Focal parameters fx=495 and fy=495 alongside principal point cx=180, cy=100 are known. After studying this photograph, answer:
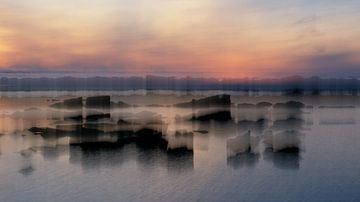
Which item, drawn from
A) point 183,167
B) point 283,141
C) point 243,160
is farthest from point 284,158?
point 183,167

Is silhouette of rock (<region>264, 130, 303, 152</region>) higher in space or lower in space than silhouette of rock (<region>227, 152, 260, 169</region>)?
higher

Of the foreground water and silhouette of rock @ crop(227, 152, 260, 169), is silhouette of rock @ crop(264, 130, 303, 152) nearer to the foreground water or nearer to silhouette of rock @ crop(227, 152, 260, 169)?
the foreground water

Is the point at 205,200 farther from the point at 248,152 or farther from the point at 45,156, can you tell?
the point at 45,156

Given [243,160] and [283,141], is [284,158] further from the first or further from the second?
[283,141]

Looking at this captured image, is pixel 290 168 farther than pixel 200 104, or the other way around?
pixel 200 104

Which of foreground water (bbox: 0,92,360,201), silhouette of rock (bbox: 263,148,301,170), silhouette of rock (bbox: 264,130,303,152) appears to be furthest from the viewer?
silhouette of rock (bbox: 264,130,303,152)

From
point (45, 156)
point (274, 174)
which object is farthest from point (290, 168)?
point (45, 156)

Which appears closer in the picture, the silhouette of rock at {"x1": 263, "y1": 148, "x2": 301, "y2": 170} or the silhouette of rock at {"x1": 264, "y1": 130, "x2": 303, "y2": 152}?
the silhouette of rock at {"x1": 263, "y1": 148, "x2": 301, "y2": 170}

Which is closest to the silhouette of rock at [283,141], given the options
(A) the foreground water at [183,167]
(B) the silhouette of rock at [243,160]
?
(A) the foreground water at [183,167]

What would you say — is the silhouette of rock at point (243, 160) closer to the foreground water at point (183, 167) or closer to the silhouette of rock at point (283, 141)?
the foreground water at point (183, 167)

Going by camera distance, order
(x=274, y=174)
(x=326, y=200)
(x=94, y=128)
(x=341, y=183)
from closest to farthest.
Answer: (x=326, y=200) < (x=341, y=183) < (x=274, y=174) < (x=94, y=128)

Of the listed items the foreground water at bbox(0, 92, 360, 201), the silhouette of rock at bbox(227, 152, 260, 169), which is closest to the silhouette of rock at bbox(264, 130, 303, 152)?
the foreground water at bbox(0, 92, 360, 201)
